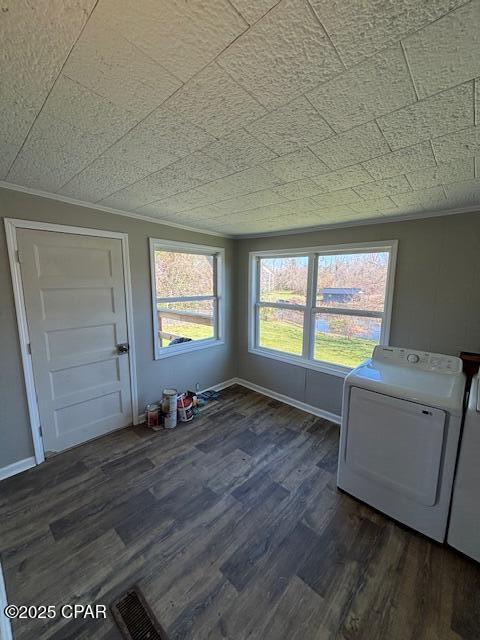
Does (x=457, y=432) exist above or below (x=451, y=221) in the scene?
below

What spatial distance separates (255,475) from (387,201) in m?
2.56

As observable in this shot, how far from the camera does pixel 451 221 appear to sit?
7.29 feet

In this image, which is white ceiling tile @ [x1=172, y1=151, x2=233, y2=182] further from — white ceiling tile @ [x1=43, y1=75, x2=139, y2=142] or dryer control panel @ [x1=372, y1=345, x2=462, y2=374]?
dryer control panel @ [x1=372, y1=345, x2=462, y2=374]

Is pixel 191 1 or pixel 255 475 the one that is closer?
pixel 191 1

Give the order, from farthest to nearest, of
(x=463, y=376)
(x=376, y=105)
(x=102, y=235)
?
(x=102, y=235) → (x=463, y=376) → (x=376, y=105)

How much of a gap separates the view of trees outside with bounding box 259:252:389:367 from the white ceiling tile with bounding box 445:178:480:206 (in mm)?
711

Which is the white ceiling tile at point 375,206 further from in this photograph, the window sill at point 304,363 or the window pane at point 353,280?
the window sill at point 304,363

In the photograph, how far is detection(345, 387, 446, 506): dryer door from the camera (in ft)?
5.24

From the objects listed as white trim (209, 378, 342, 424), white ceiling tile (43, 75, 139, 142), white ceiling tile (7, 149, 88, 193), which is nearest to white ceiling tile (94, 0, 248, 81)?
white ceiling tile (43, 75, 139, 142)

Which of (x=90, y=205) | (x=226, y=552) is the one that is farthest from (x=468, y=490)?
(x=90, y=205)

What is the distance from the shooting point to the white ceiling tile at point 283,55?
66cm

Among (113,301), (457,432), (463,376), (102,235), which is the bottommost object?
(457,432)

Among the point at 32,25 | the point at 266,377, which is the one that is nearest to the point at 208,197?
the point at 32,25

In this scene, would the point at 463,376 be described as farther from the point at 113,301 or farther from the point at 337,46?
the point at 113,301
